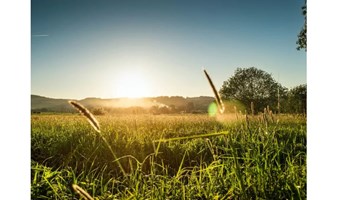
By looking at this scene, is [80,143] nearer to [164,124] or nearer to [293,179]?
[164,124]

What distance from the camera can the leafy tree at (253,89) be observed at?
7.38 ft

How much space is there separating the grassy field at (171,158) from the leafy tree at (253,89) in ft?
0.34

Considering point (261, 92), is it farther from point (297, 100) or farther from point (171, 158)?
point (171, 158)

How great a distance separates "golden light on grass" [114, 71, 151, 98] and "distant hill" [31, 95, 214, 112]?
0.09 feet

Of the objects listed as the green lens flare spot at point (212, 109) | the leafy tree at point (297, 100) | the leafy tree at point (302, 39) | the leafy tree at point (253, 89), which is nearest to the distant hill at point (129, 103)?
the green lens flare spot at point (212, 109)

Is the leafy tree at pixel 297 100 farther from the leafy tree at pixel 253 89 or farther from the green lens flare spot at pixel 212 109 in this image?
the green lens flare spot at pixel 212 109

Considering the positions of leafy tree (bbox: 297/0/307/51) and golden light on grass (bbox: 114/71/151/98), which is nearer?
leafy tree (bbox: 297/0/307/51)

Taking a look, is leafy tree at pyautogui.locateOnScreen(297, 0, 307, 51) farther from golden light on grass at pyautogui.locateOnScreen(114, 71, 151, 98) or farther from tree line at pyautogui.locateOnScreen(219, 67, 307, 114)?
golden light on grass at pyautogui.locateOnScreen(114, 71, 151, 98)

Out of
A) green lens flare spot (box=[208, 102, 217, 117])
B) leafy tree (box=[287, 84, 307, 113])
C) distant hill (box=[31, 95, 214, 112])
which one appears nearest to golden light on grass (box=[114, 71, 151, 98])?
distant hill (box=[31, 95, 214, 112])

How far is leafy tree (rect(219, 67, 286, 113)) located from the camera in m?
2.25

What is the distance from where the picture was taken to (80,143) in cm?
270

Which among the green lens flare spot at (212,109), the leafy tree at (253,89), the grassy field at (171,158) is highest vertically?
the leafy tree at (253,89)
